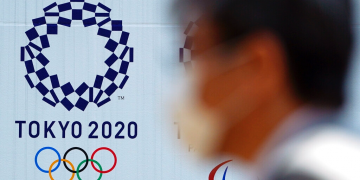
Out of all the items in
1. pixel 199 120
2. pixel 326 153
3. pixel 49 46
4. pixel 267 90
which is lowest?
pixel 326 153

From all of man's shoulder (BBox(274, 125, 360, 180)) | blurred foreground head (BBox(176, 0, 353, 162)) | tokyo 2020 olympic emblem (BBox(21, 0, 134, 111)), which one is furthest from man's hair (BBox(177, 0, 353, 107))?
tokyo 2020 olympic emblem (BBox(21, 0, 134, 111))

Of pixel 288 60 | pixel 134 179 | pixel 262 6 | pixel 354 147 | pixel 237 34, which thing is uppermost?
pixel 262 6

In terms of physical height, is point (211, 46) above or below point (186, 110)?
above

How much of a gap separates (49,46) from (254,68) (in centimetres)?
109

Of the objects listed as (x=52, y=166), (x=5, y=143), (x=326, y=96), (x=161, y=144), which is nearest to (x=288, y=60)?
(x=326, y=96)

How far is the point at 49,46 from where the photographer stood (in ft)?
5.50

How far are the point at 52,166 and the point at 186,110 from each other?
77cm

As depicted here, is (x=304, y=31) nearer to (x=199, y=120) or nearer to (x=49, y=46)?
(x=199, y=120)

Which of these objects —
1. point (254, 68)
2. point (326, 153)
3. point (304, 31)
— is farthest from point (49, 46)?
point (326, 153)

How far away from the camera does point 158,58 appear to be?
5.46 feet

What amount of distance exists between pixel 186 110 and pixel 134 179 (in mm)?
464

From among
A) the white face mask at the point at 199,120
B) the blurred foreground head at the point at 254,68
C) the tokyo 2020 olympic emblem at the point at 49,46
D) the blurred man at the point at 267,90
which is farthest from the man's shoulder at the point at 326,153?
the tokyo 2020 olympic emblem at the point at 49,46

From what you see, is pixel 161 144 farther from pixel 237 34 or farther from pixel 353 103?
pixel 353 103

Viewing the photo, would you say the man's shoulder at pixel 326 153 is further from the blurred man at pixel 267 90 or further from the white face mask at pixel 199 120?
the white face mask at pixel 199 120
